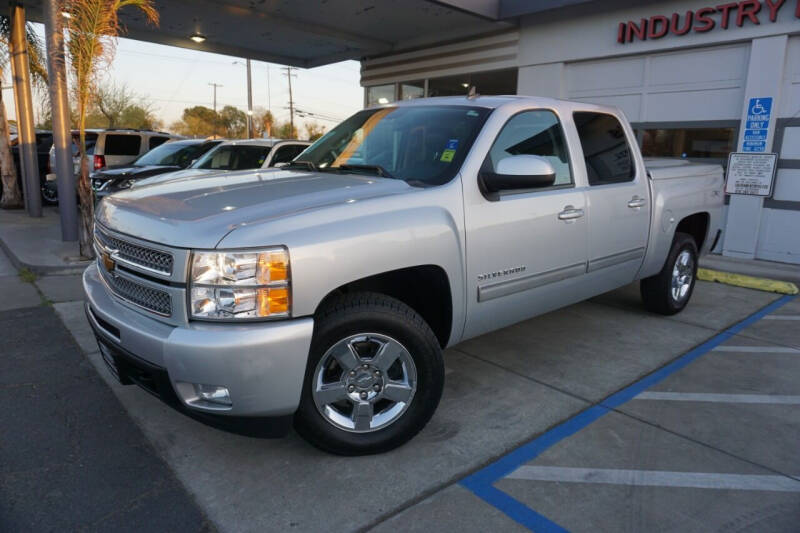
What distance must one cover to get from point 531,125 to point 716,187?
9.77 ft

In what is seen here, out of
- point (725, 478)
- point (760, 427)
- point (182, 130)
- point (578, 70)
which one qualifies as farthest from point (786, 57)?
point (182, 130)

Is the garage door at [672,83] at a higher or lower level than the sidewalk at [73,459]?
higher

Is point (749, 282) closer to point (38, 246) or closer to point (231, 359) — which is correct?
point (231, 359)

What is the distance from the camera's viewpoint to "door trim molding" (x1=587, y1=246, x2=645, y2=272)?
4.20m

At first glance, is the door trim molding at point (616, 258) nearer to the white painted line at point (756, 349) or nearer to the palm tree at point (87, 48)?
the white painted line at point (756, 349)

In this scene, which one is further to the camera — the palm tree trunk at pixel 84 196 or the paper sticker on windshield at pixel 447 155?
the palm tree trunk at pixel 84 196

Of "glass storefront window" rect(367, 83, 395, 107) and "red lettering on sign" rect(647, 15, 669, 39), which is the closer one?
"red lettering on sign" rect(647, 15, 669, 39)

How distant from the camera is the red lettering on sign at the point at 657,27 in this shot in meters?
8.91

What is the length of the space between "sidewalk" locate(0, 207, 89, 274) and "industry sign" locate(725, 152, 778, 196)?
8.96 metres

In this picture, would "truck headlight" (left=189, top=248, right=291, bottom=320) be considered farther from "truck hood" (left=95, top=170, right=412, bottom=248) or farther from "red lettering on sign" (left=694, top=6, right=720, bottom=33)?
"red lettering on sign" (left=694, top=6, right=720, bottom=33)

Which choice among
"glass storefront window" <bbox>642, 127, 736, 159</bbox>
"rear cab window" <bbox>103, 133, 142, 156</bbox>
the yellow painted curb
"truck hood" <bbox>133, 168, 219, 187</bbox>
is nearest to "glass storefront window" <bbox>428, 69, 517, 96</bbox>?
"glass storefront window" <bbox>642, 127, 736, 159</bbox>

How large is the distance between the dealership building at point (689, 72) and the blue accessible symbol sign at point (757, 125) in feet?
0.04

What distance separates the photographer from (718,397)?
150 inches

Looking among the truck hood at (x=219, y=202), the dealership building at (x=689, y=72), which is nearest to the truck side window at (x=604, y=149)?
the truck hood at (x=219, y=202)
